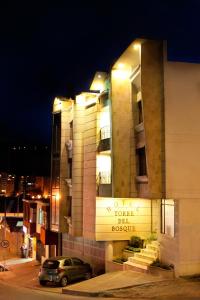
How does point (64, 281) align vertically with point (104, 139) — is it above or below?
below

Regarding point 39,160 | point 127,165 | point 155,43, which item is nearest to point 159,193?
point 127,165

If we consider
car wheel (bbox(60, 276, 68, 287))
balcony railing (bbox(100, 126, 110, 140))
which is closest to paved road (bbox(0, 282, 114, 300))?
car wheel (bbox(60, 276, 68, 287))

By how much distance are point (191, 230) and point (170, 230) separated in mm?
1296

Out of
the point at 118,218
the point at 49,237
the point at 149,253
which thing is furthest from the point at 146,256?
the point at 49,237

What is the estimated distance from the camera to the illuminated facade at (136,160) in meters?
23.1

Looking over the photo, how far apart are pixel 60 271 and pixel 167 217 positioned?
21.3 feet

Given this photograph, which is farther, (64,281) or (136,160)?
(136,160)

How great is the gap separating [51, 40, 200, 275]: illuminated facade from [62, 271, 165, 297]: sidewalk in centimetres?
156

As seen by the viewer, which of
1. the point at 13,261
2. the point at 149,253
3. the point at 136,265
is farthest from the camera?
the point at 13,261

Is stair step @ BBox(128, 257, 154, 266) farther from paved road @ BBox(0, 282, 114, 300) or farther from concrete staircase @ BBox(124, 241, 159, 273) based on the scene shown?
paved road @ BBox(0, 282, 114, 300)

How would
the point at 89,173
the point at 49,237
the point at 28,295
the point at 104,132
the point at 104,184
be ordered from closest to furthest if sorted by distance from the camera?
the point at 28,295 → the point at 104,184 → the point at 104,132 → the point at 89,173 → the point at 49,237

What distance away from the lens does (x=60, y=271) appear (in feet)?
82.6

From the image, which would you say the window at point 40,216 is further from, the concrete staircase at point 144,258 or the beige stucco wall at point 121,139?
the beige stucco wall at point 121,139

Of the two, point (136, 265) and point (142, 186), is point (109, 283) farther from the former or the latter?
point (142, 186)
